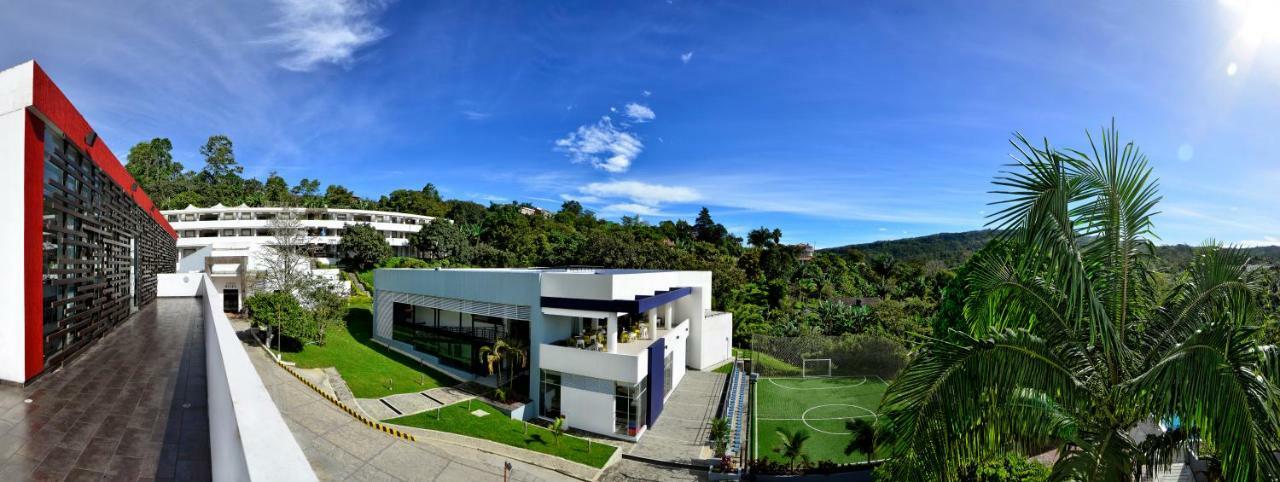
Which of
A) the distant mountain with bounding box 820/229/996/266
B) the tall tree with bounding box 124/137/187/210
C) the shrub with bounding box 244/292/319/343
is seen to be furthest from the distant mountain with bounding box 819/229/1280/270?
the tall tree with bounding box 124/137/187/210

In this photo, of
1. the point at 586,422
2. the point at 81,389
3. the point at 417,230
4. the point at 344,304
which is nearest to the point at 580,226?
the point at 417,230

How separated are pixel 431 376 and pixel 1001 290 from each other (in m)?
19.2

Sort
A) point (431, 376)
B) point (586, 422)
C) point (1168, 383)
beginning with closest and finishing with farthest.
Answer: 1. point (1168, 383)
2. point (586, 422)
3. point (431, 376)

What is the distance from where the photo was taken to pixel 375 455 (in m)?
11.9

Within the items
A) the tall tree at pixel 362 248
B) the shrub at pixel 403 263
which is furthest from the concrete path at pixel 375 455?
the tall tree at pixel 362 248

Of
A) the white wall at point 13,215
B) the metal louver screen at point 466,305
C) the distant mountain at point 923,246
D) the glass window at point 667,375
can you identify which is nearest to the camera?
the white wall at point 13,215

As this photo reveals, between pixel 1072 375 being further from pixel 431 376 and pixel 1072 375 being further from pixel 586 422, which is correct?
pixel 431 376

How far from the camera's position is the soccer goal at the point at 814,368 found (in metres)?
23.9

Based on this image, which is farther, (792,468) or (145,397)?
(792,468)

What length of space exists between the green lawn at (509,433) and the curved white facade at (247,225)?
34512 mm

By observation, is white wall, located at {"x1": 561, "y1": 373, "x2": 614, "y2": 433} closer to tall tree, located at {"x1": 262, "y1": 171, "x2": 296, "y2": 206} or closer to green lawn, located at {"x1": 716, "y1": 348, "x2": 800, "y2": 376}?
green lawn, located at {"x1": 716, "y1": 348, "x2": 800, "y2": 376}

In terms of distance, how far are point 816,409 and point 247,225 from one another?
163 ft

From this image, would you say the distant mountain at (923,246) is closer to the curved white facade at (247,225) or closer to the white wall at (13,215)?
the curved white facade at (247,225)

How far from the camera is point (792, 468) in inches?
521
